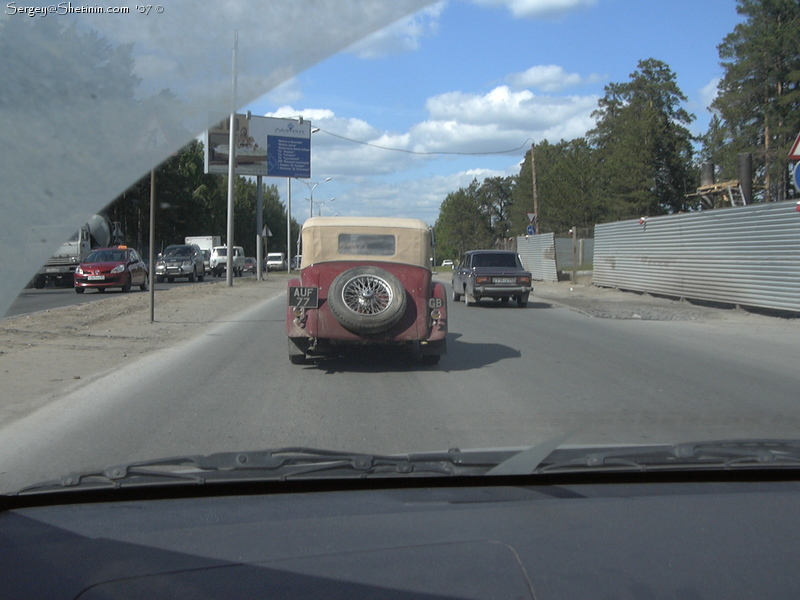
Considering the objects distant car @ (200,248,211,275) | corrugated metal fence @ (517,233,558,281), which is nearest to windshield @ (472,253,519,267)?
corrugated metal fence @ (517,233,558,281)

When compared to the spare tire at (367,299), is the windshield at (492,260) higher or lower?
higher

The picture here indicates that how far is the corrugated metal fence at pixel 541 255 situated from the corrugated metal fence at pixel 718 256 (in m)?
8.31

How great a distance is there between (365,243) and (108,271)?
1915cm

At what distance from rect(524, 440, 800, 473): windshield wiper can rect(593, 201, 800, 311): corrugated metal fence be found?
13.6 metres

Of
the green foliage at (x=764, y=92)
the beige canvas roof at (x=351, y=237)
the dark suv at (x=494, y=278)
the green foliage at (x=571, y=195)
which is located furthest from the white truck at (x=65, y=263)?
the green foliage at (x=571, y=195)

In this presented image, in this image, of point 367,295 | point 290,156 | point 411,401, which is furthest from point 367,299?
point 290,156

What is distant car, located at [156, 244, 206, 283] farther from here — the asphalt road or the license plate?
the license plate

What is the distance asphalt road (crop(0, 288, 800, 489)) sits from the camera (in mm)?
5539

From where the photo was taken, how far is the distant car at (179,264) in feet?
126

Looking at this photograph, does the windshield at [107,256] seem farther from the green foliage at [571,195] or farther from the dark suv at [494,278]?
the green foliage at [571,195]

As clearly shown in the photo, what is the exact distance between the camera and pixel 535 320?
54.1 ft

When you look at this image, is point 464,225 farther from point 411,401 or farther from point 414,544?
point 414,544

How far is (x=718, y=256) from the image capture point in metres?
19.1

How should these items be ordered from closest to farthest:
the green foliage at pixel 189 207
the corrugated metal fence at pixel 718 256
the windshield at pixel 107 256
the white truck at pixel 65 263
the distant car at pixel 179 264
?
the corrugated metal fence at pixel 718 256 → the green foliage at pixel 189 207 → the windshield at pixel 107 256 → the white truck at pixel 65 263 → the distant car at pixel 179 264
